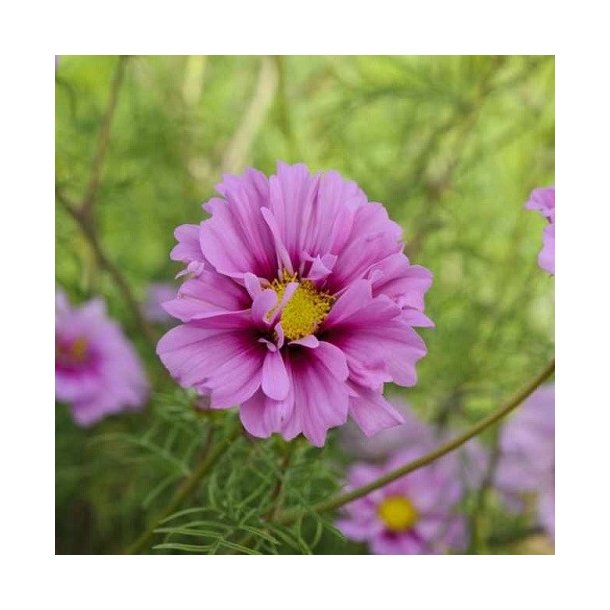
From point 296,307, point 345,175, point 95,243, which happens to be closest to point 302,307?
point 296,307

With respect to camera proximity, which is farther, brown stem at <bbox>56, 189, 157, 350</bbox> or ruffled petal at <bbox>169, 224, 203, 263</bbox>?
brown stem at <bbox>56, 189, 157, 350</bbox>

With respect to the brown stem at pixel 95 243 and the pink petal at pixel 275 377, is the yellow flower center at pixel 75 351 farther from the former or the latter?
the pink petal at pixel 275 377

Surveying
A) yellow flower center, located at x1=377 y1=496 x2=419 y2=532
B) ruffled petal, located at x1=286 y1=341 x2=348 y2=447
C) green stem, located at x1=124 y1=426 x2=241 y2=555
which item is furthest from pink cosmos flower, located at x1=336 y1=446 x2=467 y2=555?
ruffled petal, located at x1=286 y1=341 x2=348 y2=447

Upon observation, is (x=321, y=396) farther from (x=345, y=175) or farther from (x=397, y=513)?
(x=345, y=175)

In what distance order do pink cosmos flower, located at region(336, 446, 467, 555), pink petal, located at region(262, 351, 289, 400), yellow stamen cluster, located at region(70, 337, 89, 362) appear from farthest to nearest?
yellow stamen cluster, located at region(70, 337, 89, 362)
pink cosmos flower, located at region(336, 446, 467, 555)
pink petal, located at region(262, 351, 289, 400)

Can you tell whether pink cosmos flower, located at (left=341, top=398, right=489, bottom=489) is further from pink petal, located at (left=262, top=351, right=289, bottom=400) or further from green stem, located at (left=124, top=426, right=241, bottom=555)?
pink petal, located at (left=262, top=351, right=289, bottom=400)

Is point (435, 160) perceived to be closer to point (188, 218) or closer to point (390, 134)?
point (390, 134)

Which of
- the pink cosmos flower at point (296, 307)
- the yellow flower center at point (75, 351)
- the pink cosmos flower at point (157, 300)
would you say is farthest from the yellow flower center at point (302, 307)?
the pink cosmos flower at point (157, 300)
